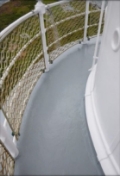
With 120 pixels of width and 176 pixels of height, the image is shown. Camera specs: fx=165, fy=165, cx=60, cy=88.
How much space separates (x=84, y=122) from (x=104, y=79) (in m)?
0.53

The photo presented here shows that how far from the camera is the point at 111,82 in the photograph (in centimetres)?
118

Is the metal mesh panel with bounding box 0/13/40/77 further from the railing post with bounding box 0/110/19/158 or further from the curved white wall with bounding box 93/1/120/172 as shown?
the curved white wall with bounding box 93/1/120/172

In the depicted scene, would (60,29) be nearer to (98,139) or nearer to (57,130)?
(57,130)

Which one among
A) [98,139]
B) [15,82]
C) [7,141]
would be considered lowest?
[98,139]

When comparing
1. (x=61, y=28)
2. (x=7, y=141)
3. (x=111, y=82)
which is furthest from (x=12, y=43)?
(x=61, y=28)

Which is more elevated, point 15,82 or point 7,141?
point 15,82

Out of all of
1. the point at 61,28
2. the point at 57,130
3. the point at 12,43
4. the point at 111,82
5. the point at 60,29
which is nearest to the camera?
the point at 111,82

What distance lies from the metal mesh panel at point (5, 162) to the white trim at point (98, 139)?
2.33 feet

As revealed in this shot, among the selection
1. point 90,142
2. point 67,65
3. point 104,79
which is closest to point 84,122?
point 90,142

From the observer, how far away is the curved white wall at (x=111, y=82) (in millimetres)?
1081

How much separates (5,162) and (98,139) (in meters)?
0.77

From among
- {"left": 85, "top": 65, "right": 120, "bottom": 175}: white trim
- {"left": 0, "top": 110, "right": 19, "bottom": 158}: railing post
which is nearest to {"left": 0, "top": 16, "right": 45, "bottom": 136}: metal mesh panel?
{"left": 0, "top": 110, "right": 19, "bottom": 158}: railing post

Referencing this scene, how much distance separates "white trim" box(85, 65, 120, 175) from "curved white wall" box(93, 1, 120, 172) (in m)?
0.04

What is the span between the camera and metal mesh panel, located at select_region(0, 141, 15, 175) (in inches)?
45.5
